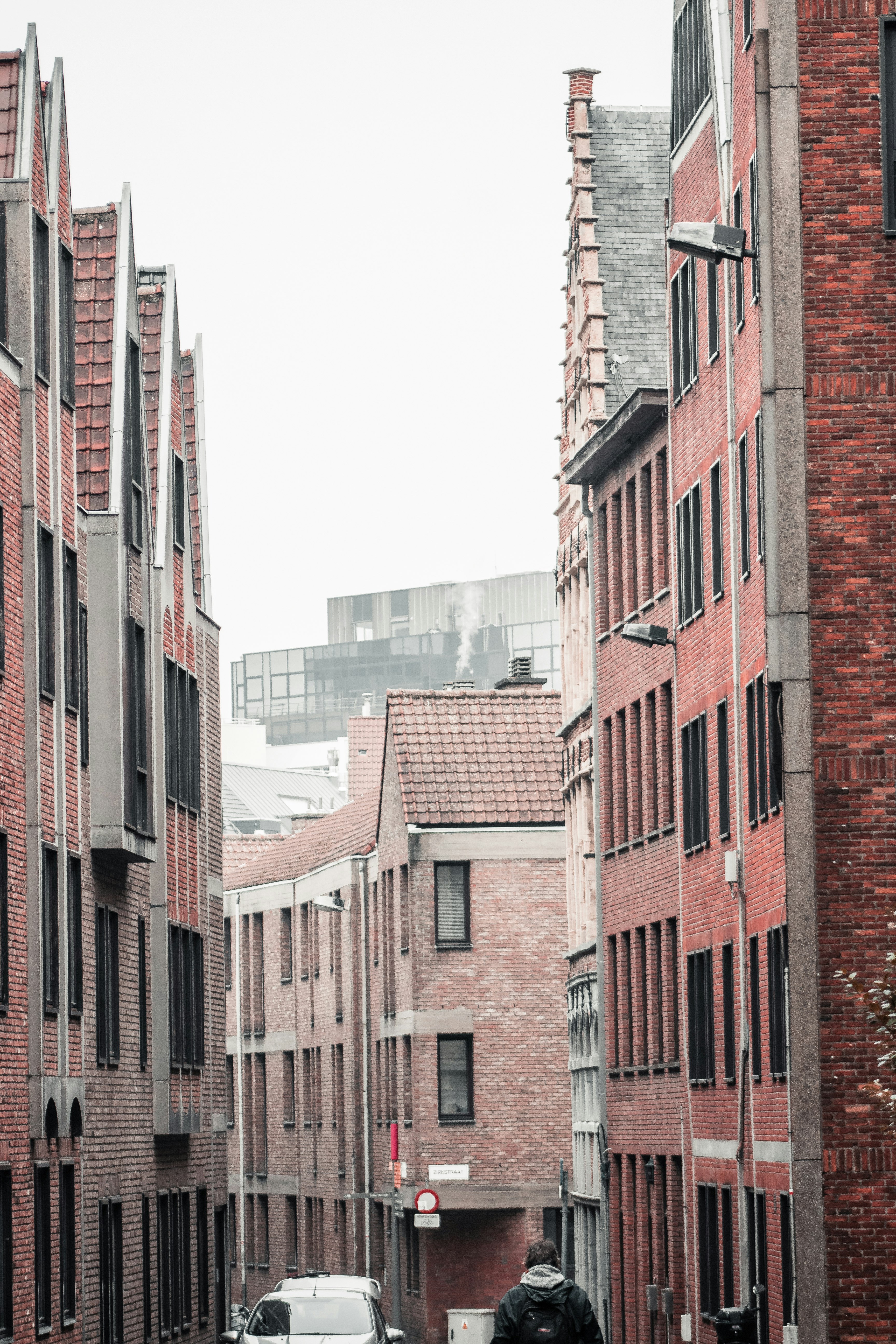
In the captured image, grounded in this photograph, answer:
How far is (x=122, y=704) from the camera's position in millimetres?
30766

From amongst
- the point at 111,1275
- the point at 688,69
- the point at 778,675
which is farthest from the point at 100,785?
→ the point at 688,69

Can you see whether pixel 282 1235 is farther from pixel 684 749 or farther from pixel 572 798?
pixel 684 749

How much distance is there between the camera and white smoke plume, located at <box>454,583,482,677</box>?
144750mm

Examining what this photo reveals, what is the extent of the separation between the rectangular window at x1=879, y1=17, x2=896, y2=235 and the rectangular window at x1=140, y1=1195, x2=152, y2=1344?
16573 millimetres

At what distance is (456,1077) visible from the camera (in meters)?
55.6

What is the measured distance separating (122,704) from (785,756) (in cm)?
981

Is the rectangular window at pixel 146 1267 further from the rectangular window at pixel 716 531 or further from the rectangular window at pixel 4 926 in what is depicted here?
the rectangular window at pixel 716 531

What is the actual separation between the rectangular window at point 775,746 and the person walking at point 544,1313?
10.2 m

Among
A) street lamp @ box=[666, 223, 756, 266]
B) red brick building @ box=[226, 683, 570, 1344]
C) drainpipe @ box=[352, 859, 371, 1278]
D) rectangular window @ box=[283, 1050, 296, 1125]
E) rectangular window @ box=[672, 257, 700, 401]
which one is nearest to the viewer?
street lamp @ box=[666, 223, 756, 266]

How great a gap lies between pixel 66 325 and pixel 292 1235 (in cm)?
4602

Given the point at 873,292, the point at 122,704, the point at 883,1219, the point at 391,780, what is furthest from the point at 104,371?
the point at 391,780

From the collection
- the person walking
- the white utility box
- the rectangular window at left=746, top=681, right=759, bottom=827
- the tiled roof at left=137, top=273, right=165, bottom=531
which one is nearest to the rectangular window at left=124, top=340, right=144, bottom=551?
the tiled roof at left=137, top=273, right=165, bottom=531

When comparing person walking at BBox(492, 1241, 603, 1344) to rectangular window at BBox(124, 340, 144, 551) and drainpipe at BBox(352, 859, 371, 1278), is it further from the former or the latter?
drainpipe at BBox(352, 859, 371, 1278)

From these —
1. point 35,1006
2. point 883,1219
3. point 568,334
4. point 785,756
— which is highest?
point 568,334
